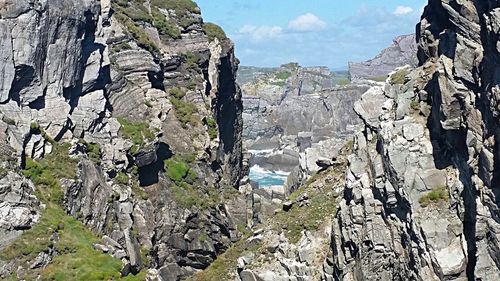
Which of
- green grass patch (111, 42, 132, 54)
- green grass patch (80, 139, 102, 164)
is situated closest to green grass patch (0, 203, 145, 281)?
green grass patch (80, 139, 102, 164)

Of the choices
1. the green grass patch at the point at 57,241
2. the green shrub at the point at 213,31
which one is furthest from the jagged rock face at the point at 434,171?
the green shrub at the point at 213,31

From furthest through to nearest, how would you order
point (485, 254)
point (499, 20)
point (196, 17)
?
point (196, 17), point (485, 254), point (499, 20)

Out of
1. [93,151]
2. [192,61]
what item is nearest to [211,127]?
[192,61]

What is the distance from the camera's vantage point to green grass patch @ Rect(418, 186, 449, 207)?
26.0m

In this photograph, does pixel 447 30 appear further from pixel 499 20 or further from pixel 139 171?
pixel 139 171

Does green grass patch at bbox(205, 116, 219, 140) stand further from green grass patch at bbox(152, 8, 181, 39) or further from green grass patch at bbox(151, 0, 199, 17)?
green grass patch at bbox(151, 0, 199, 17)

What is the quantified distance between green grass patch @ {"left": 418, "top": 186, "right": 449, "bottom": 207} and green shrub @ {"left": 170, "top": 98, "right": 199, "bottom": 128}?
34485 mm

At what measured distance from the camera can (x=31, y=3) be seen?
129 feet

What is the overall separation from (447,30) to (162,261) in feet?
89.4

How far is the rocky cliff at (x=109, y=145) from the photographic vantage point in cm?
3388

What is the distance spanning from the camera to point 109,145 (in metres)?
45.5

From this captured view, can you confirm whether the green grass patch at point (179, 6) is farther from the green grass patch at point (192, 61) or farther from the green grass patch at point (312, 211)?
the green grass patch at point (312, 211)

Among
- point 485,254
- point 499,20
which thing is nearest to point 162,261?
point 485,254

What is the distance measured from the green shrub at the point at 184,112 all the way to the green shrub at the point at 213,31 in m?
12.9
